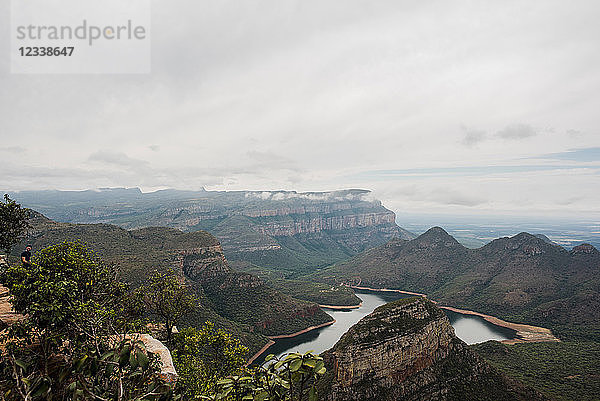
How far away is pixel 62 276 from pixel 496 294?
14686cm

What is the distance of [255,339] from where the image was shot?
259ft

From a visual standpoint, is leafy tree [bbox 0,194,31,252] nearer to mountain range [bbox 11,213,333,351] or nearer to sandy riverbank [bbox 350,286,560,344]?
mountain range [bbox 11,213,333,351]

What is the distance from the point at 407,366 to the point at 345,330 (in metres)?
60.9

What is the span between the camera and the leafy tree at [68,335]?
539cm

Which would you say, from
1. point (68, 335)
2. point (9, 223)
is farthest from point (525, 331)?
point (9, 223)

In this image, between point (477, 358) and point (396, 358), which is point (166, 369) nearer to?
point (396, 358)

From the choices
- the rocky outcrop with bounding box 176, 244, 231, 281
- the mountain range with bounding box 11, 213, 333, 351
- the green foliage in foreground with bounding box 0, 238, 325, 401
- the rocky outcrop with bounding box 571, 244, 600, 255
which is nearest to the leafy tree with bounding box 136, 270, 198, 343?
the green foliage in foreground with bounding box 0, 238, 325, 401

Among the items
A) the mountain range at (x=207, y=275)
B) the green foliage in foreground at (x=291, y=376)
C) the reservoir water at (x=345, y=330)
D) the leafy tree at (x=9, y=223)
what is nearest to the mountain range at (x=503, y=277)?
the reservoir water at (x=345, y=330)

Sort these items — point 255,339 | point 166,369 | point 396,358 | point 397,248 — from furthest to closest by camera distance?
1. point 397,248
2. point 255,339
3. point 396,358
4. point 166,369

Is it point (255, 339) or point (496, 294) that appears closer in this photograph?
point (255, 339)

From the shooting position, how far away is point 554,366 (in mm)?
61906

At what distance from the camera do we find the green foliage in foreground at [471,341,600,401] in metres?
50.3

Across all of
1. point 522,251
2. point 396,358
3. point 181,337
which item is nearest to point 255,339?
point 396,358

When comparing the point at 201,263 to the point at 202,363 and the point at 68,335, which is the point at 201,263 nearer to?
the point at 202,363
